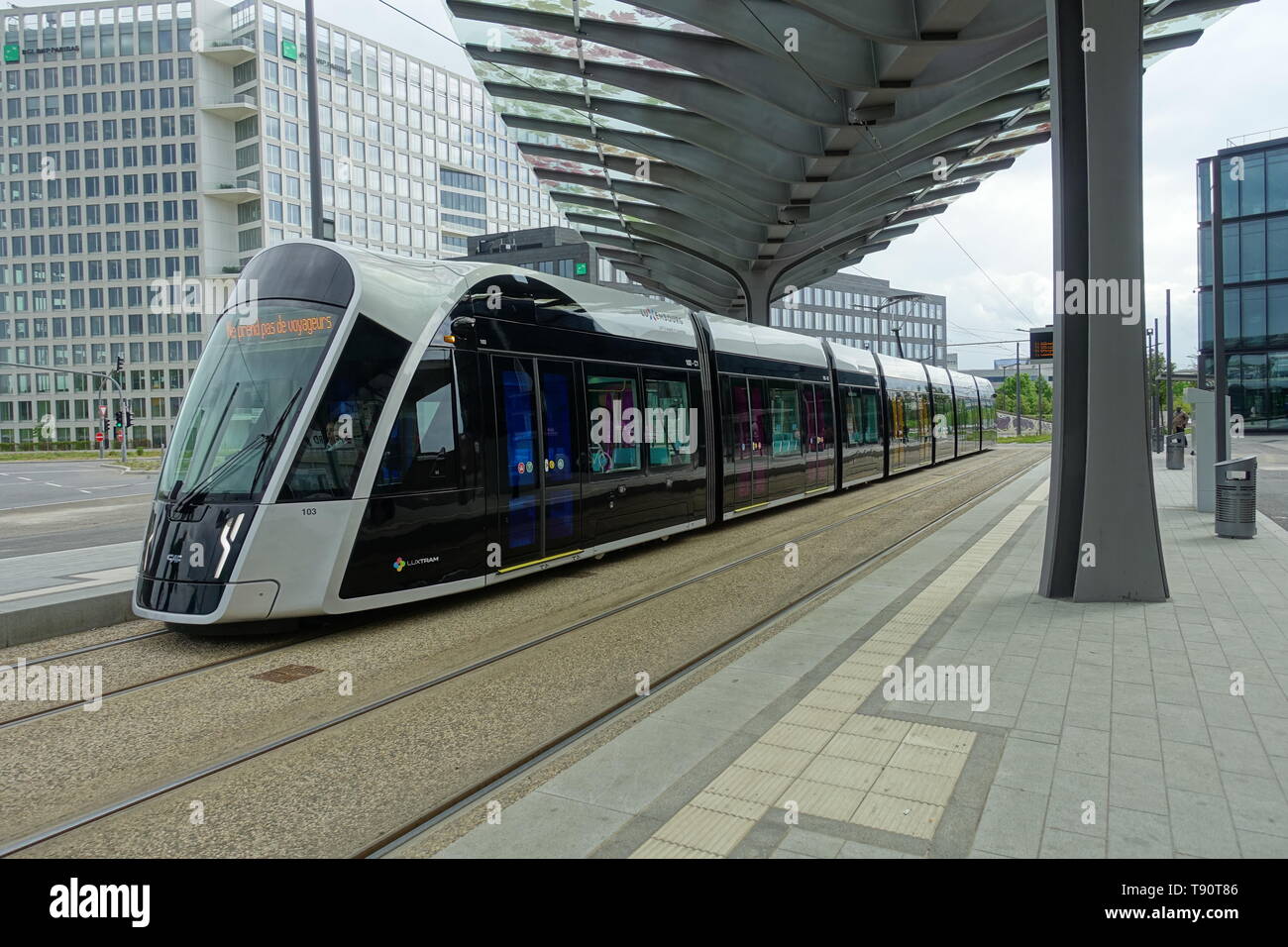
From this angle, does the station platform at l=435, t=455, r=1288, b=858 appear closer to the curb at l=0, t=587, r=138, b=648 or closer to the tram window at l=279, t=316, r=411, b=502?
the tram window at l=279, t=316, r=411, b=502

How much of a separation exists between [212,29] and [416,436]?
275 feet

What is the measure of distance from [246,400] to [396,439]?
121 cm

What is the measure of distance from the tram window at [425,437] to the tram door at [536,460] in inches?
27.1

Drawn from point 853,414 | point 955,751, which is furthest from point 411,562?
point 853,414

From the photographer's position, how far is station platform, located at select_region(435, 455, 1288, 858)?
3.58 m

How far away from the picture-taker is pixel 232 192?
2879 inches

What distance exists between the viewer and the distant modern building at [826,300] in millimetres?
75688

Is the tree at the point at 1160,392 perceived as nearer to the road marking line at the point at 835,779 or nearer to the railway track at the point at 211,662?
the railway track at the point at 211,662

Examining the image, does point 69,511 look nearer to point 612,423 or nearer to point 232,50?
point 612,423

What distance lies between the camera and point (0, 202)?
80438 millimetres

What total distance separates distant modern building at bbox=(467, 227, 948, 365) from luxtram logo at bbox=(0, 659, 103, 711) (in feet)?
168

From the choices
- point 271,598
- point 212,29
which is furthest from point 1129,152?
point 212,29

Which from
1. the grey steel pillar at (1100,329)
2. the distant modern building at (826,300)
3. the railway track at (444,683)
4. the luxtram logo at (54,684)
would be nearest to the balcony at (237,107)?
the distant modern building at (826,300)
